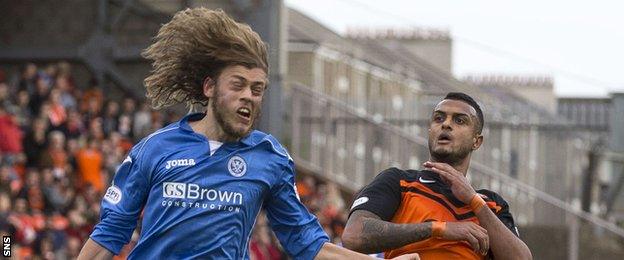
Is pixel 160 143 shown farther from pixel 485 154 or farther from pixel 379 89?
pixel 379 89

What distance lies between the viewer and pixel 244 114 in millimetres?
7352

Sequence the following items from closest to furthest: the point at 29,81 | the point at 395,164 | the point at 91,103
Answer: the point at 29,81 < the point at 91,103 < the point at 395,164

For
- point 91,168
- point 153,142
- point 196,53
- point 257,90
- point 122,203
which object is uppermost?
point 196,53

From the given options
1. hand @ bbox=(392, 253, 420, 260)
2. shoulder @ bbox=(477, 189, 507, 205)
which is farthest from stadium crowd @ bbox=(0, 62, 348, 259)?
hand @ bbox=(392, 253, 420, 260)

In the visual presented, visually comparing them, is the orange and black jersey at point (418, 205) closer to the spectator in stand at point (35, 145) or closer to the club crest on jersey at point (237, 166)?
the club crest on jersey at point (237, 166)

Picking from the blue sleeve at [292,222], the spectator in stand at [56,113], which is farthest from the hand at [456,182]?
the spectator in stand at [56,113]

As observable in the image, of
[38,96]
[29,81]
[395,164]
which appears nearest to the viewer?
[38,96]

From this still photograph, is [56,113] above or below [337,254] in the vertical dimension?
below

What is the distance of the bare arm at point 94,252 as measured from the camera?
7.40 m

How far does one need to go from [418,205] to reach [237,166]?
0.90m

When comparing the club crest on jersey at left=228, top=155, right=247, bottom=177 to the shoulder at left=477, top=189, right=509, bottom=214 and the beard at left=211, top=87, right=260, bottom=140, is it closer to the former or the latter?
the beard at left=211, top=87, right=260, bottom=140

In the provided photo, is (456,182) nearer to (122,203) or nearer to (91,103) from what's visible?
(122,203)

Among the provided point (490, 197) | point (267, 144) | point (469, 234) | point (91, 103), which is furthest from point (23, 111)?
point (469, 234)

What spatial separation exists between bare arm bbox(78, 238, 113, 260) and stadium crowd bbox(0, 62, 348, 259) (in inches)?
340
